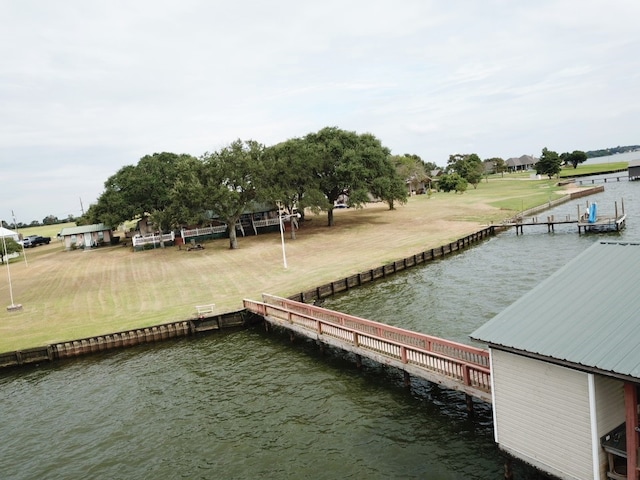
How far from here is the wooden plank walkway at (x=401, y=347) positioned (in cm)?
1694

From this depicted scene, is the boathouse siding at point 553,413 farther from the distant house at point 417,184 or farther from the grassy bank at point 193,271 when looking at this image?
the distant house at point 417,184

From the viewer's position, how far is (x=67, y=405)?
22125 millimetres

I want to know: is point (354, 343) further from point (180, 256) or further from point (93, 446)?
point (180, 256)

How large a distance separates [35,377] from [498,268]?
34.0 meters

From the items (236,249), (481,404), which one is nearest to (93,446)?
(481,404)

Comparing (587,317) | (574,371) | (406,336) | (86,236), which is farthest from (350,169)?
(574,371)

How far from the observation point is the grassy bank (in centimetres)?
3331

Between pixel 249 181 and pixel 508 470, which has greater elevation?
pixel 249 181

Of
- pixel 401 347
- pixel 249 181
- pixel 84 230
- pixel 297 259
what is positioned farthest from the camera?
pixel 84 230

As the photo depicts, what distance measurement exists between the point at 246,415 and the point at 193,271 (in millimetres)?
29614

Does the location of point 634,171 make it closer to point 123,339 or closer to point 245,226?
point 245,226

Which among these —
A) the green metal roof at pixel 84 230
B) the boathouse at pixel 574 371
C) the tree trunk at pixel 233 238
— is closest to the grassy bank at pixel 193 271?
the tree trunk at pixel 233 238

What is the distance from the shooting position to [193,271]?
46969 mm

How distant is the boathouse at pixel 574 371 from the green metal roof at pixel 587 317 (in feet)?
0.07
